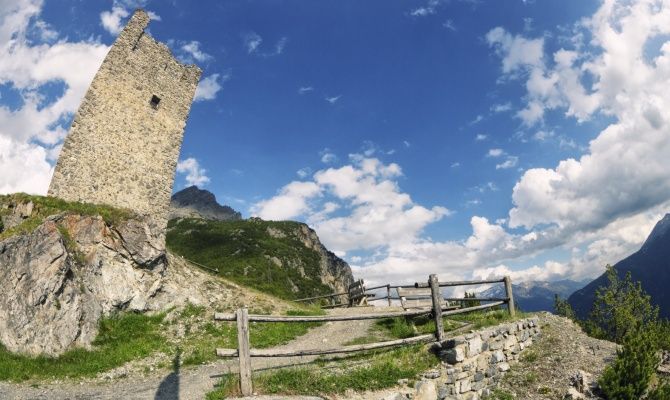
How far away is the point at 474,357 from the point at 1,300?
16811mm

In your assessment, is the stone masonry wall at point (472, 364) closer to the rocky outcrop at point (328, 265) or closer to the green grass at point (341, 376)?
the green grass at point (341, 376)

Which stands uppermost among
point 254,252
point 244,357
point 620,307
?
point 254,252

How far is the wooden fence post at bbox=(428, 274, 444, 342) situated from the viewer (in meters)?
12.4

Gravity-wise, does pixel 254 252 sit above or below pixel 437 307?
above

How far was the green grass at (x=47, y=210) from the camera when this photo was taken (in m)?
17.7

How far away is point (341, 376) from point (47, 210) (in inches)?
677

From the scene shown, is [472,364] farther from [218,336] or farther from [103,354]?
[103,354]

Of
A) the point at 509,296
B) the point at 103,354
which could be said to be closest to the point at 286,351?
the point at 103,354

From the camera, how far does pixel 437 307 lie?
12727 millimetres

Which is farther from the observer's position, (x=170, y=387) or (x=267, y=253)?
(x=267, y=253)

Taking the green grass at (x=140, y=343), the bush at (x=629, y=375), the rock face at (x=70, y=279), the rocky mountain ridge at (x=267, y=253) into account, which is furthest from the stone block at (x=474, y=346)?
the rocky mountain ridge at (x=267, y=253)

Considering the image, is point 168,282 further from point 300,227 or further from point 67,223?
point 300,227

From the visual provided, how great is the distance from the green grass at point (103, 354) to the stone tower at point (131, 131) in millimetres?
7046

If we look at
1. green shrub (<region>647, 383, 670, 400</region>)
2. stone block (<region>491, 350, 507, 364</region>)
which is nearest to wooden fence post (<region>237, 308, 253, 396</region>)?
stone block (<region>491, 350, 507, 364</region>)
